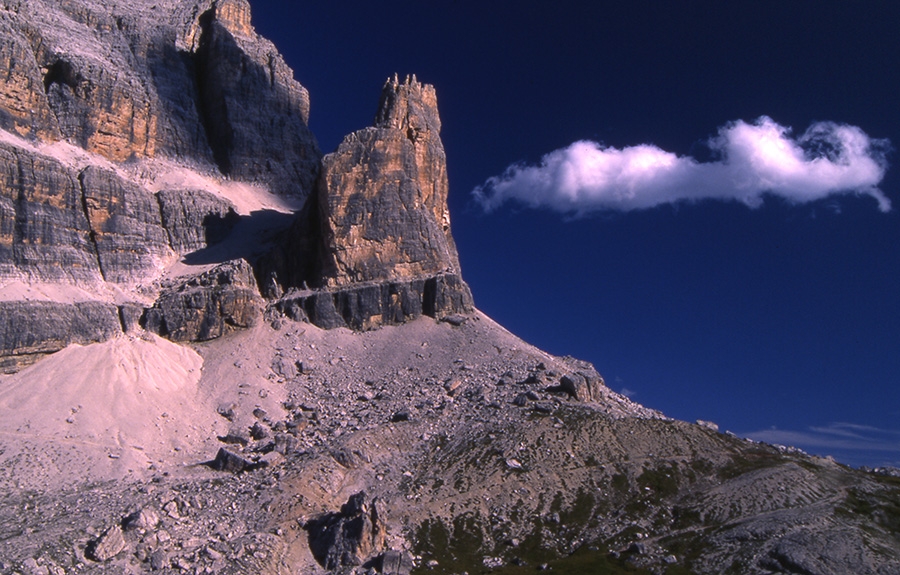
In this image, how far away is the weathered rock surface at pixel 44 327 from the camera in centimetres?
6919

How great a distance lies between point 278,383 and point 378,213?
27510mm

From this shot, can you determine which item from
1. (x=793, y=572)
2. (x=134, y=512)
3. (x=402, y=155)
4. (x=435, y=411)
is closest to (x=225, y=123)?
(x=402, y=155)

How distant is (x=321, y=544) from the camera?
4928 centimetres

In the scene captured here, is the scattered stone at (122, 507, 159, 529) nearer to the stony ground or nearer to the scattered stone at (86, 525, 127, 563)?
the stony ground

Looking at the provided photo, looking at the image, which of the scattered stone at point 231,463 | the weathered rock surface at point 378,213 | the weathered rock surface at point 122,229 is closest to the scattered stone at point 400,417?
the scattered stone at point 231,463

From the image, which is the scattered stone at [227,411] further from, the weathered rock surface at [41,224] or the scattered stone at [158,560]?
the weathered rock surface at [41,224]

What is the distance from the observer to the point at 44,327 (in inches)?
2805

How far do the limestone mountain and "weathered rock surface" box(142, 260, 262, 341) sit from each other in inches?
10.3

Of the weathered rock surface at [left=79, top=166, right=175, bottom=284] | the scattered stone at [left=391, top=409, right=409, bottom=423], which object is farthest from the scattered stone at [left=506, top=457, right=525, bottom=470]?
the weathered rock surface at [left=79, top=166, right=175, bottom=284]

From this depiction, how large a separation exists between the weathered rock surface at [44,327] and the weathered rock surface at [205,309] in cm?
487

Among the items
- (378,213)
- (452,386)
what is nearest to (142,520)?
(452,386)

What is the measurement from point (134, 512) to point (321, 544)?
1240 centimetres

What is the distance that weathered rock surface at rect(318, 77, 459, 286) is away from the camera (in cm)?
8988

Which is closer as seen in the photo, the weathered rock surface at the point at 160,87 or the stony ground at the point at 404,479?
the stony ground at the point at 404,479
